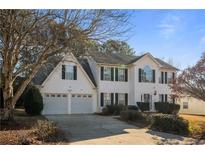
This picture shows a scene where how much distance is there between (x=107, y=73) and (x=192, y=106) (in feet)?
22.4

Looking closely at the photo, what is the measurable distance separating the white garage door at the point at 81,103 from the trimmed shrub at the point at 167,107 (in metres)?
5.40

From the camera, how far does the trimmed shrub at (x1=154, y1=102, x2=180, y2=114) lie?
1220 inches

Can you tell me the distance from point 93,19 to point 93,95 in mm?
13309

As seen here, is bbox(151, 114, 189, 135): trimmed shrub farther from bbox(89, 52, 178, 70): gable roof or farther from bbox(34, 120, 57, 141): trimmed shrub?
bbox(89, 52, 178, 70): gable roof

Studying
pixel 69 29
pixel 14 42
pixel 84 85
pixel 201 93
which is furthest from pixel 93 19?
pixel 84 85

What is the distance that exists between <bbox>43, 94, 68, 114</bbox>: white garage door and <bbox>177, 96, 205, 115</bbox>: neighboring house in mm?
7926

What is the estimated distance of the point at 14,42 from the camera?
17.4 m

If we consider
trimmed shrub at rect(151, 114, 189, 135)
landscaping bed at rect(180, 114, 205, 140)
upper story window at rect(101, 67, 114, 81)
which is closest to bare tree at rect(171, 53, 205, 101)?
landscaping bed at rect(180, 114, 205, 140)

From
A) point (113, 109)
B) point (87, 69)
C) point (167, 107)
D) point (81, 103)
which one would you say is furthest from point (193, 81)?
point (87, 69)

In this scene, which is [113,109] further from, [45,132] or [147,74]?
[45,132]

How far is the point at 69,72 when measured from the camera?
29.1 meters

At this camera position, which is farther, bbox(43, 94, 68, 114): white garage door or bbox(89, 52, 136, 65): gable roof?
bbox(89, 52, 136, 65): gable roof

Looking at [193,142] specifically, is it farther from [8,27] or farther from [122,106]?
[122,106]

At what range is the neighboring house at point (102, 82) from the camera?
2830 cm
